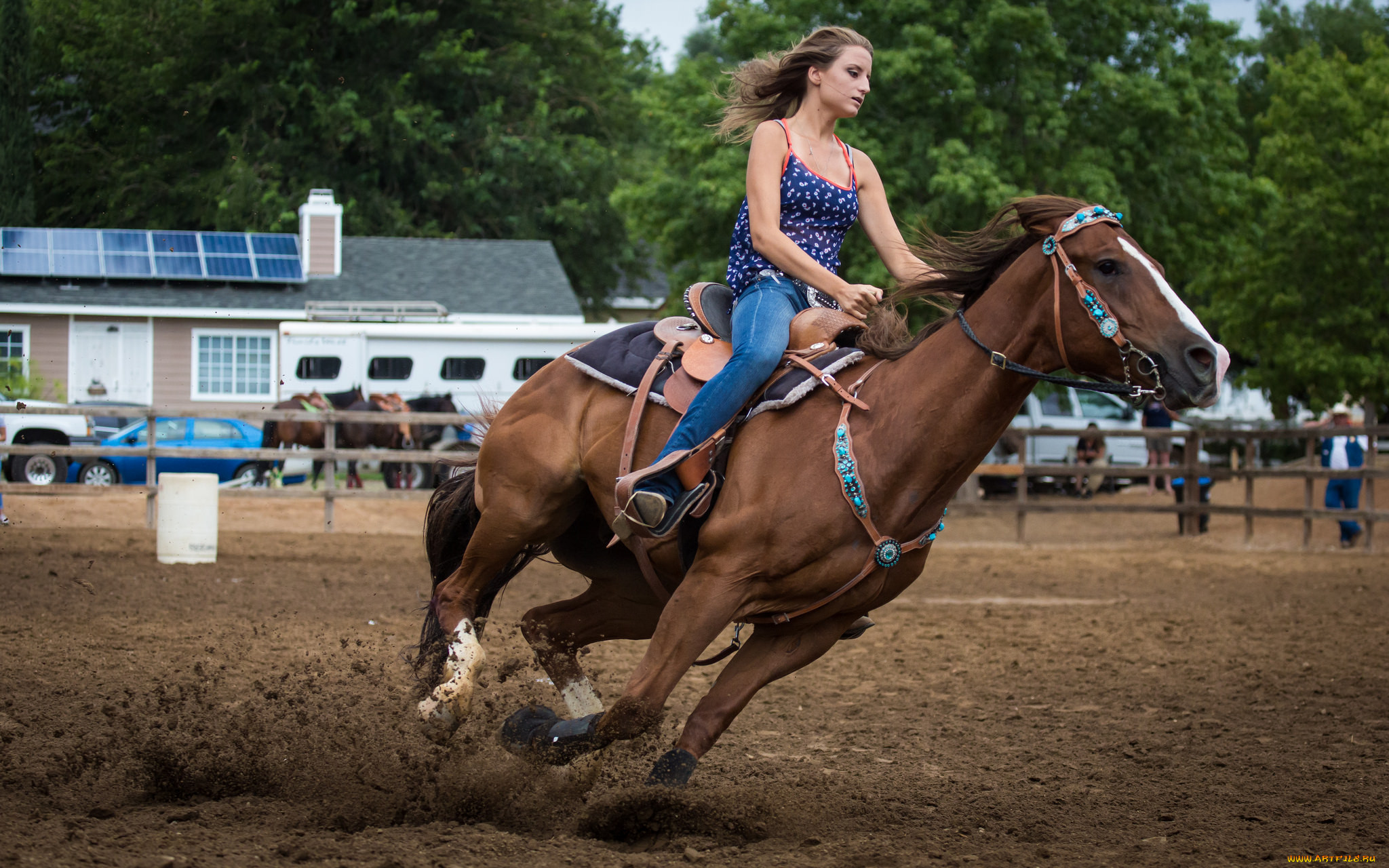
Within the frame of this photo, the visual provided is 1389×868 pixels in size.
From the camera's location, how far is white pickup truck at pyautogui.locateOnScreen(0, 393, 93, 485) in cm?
1428

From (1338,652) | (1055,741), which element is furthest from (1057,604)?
(1055,741)

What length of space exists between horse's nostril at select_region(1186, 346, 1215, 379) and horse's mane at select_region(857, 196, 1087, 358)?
2.09ft

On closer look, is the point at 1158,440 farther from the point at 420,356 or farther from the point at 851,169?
the point at 851,169

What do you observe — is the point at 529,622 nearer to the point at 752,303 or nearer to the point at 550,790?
the point at 550,790

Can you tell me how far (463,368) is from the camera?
2238 cm

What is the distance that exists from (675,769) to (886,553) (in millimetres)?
967

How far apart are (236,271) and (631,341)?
17161 millimetres

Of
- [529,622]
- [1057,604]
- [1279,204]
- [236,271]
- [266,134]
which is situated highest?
[266,134]

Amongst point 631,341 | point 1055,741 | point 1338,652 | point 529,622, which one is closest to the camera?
point 631,341

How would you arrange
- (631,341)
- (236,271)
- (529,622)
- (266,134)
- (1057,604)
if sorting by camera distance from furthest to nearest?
(266,134), (236,271), (1057,604), (529,622), (631,341)

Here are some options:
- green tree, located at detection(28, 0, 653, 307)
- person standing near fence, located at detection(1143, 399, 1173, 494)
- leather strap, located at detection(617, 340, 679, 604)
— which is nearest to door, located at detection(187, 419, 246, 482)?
green tree, located at detection(28, 0, 653, 307)

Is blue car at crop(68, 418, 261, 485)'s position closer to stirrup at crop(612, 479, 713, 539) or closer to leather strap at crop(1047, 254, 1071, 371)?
stirrup at crop(612, 479, 713, 539)

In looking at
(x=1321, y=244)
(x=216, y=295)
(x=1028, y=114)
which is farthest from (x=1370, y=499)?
(x=216, y=295)

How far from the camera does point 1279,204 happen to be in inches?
865
